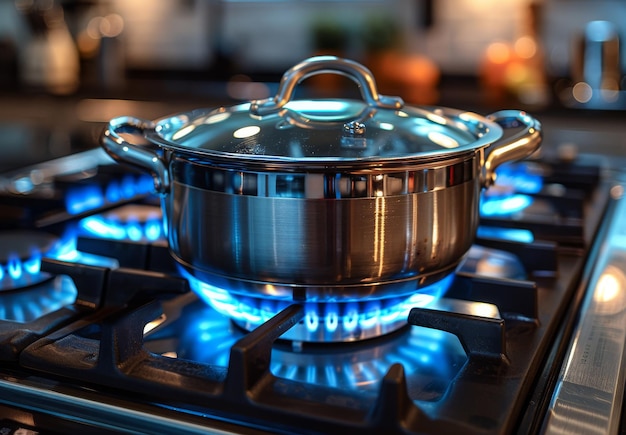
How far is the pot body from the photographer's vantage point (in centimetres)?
50

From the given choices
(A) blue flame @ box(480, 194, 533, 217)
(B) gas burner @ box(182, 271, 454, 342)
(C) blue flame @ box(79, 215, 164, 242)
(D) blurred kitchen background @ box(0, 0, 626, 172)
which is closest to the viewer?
(B) gas burner @ box(182, 271, 454, 342)

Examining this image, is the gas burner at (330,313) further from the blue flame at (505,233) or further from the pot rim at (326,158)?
the blue flame at (505,233)

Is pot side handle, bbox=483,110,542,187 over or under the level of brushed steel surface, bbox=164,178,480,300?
over

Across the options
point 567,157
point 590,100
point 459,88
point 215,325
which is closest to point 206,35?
point 459,88

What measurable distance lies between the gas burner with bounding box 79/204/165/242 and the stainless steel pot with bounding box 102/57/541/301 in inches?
9.5

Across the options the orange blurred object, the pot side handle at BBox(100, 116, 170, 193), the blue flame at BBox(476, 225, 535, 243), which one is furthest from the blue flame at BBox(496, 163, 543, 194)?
the orange blurred object

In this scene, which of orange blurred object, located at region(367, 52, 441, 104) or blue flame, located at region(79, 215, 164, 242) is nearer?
blue flame, located at region(79, 215, 164, 242)

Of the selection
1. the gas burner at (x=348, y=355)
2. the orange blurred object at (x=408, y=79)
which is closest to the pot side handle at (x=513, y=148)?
the gas burner at (x=348, y=355)

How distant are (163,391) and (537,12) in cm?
196

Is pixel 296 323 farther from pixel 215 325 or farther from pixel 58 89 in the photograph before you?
pixel 58 89

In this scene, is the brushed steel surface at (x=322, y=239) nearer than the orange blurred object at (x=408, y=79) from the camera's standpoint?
Yes

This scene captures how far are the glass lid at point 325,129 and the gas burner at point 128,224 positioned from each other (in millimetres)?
226

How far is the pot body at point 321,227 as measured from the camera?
0.50 meters

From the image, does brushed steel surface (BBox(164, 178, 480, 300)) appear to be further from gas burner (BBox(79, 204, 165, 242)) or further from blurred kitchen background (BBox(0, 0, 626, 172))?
blurred kitchen background (BBox(0, 0, 626, 172))
